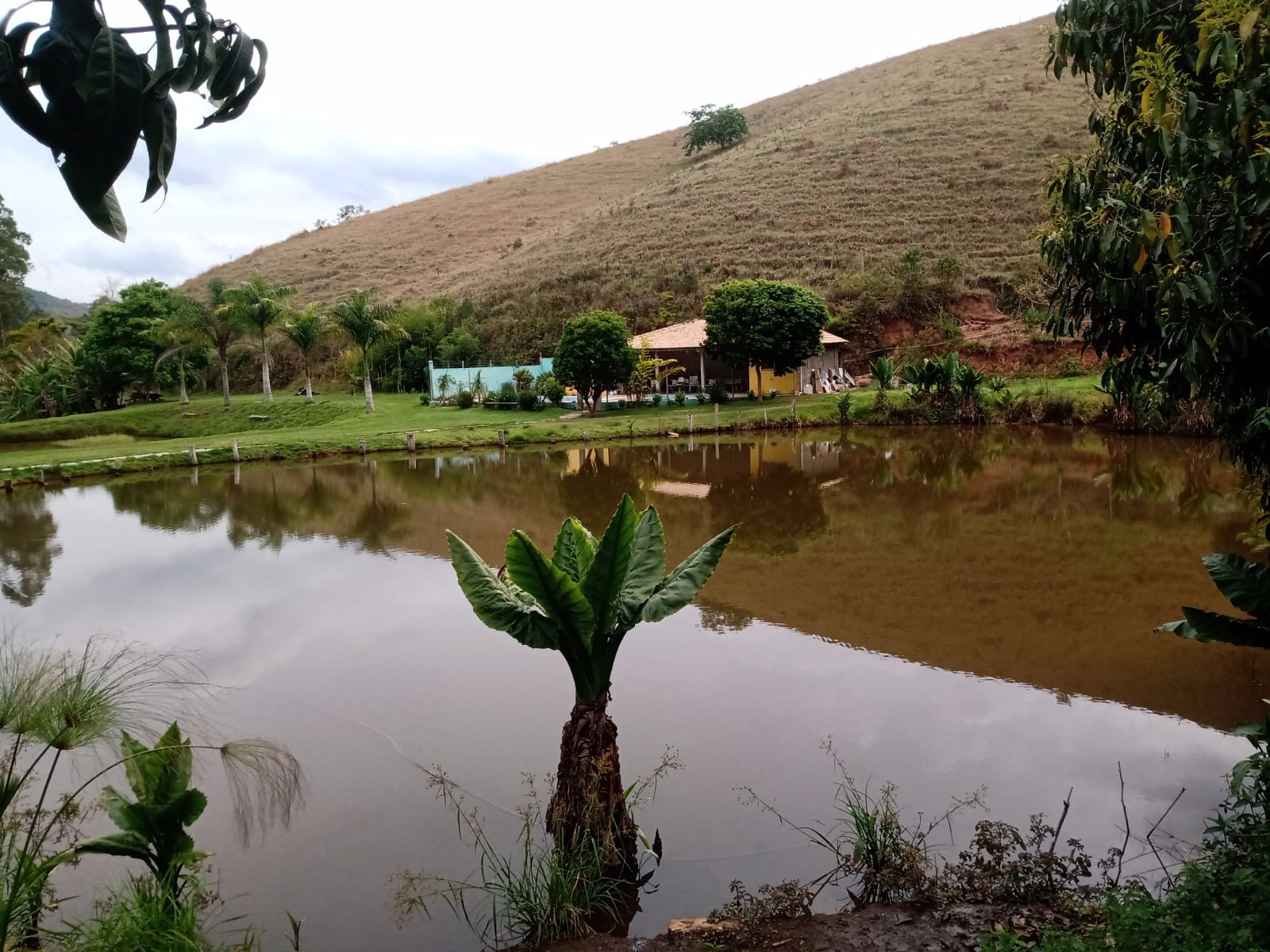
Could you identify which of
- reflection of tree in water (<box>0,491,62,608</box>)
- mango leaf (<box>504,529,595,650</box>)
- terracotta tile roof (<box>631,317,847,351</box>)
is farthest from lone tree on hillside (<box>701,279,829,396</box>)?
mango leaf (<box>504,529,595,650</box>)

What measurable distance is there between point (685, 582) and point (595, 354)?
24707 millimetres

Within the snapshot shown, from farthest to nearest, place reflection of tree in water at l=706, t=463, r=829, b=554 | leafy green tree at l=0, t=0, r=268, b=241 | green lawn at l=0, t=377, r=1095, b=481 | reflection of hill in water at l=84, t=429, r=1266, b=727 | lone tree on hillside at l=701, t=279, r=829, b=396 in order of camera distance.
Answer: lone tree on hillside at l=701, t=279, r=829, b=396, green lawn at l=0, t=377, r=1095, b=481, reflection of tree in water at l=706, t=463, r=829, b=554, reflection of hill in water at l=84, t=429, r=1266, b=727, leafy green tree at l=0, t=0, r=268, b=241

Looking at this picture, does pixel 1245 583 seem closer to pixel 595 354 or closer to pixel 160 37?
pixel 160 37

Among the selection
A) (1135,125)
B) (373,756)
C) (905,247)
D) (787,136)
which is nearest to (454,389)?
(905,247)

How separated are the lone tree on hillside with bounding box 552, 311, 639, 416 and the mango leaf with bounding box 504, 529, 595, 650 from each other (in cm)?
2483

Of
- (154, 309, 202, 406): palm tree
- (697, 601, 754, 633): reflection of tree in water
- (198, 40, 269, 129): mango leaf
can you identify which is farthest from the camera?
(154, 309, 202, 406): palm tree

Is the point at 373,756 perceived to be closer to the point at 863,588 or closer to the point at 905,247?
the point at 863,588

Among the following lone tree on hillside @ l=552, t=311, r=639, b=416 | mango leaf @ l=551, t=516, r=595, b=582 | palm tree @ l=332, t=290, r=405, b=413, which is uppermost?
A: palm tree @ l=332, t=290, r=405, b=413

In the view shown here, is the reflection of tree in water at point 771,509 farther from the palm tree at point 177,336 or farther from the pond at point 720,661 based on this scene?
the palm tree at point 177,336

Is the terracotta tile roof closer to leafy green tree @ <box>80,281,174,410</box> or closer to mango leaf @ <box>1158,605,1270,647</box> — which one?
leafy green tree @ <box>80,281,174,410</box>

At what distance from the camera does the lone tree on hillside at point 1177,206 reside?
336 centimetres

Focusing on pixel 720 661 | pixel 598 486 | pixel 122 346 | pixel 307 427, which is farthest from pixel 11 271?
pixel 720 661

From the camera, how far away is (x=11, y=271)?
4750 cm

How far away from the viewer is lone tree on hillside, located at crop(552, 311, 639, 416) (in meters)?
28.9
